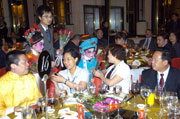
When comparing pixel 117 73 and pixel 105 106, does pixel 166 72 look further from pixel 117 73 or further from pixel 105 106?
pixel 105 106

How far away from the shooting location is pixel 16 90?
209 cm

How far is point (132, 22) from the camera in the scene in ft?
38.6

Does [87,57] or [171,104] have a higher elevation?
[87,57]

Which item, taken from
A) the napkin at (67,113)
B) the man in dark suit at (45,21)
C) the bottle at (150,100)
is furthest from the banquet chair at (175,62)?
the napkin at (67,113)

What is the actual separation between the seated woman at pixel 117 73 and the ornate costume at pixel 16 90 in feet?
2.71

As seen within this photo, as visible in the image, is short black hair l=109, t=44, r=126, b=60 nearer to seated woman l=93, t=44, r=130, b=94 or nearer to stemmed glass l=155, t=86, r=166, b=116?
seated woman l=93, t=44, r=130, b=94

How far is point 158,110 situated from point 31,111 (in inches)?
41.1

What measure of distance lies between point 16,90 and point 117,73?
1.24 metres

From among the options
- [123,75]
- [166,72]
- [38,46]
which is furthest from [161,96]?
[38,46]

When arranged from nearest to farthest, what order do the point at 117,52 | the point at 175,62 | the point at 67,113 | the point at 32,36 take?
1. the point at 67,113
2. the point at 117,52
3. the point at 32,36
4. the point at 175,62

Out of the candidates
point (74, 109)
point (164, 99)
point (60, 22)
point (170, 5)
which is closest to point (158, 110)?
point (164, 99)

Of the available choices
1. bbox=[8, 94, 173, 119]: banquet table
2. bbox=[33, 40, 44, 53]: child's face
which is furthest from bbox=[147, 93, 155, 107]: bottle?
bbox=[33, 40, 44, 53]: child's face

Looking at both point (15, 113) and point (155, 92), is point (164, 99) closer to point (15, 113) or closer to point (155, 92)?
point (155, 92)

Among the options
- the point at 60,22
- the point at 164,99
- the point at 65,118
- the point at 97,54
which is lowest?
the point at 65,118
